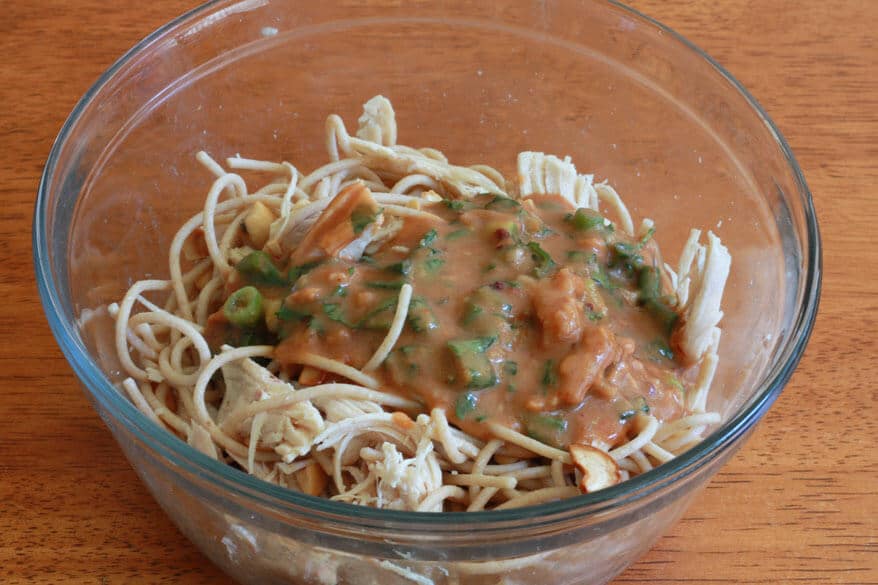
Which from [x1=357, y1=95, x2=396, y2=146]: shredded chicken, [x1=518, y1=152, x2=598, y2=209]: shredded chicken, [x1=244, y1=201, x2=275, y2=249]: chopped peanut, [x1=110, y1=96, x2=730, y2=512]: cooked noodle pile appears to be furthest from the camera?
[x1=357, y1=95, x2=396, y2=146]: shredded chicken

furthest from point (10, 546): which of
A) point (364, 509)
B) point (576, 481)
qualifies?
point (576, 481)

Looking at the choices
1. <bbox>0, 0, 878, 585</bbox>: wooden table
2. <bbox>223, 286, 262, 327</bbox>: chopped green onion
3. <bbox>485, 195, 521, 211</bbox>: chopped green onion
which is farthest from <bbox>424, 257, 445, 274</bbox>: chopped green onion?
<bbox>0, 0, 878, 585</bbox>: wooden table

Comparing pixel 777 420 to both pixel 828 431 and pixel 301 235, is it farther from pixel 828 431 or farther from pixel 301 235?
pixel 301 235

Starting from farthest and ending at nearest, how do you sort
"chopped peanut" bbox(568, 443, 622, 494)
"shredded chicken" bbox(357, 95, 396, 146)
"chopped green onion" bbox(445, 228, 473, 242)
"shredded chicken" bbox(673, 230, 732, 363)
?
"shredded chicken" bbox(357, 95, 396, 146) < "chopped green onion" bbox(445, 228, 473, 242) < "shredded chicken" bbox(673, 230, 732, 363) < "chopped peanut" bbox(568, 443, 622, 494)

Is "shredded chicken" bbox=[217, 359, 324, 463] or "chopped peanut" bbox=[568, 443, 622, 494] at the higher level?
"chopped peanut" bbox=[568, 443, 622, 494]

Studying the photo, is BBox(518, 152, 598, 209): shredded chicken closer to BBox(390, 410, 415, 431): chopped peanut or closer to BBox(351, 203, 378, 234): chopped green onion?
BBox(351, 203, 378, 234): chopped green onion

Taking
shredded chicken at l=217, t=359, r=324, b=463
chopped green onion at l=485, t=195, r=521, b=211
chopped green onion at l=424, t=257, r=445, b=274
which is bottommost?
shredded chicken at l=217, t=359, r=324, b=463

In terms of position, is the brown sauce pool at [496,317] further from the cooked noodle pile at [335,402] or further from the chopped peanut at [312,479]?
the chopped peanut at [312,479]
